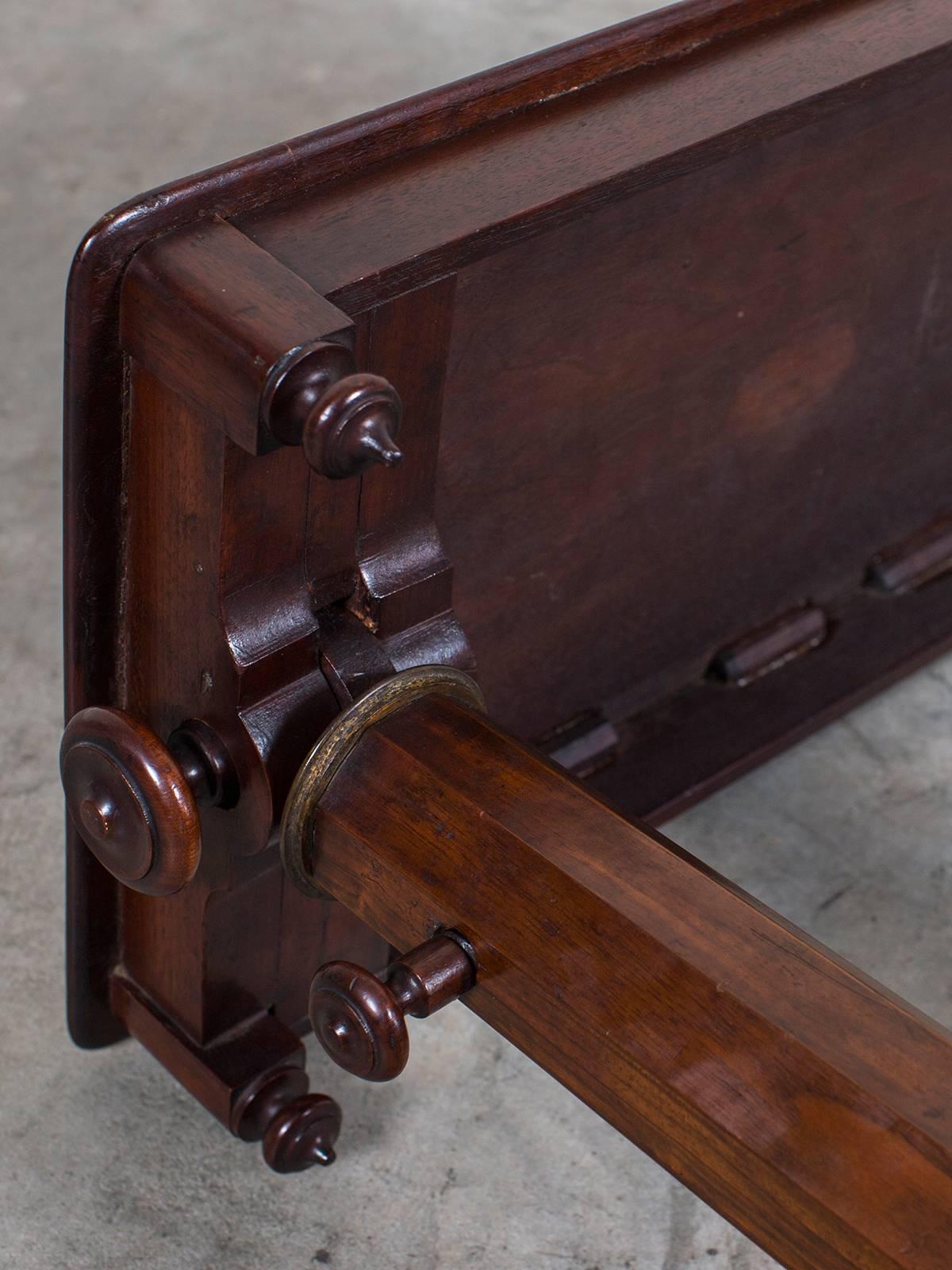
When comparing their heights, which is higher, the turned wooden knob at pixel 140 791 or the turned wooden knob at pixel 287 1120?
the turned wooden knob at pixel 140 791

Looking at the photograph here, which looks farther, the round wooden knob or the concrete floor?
the concrete floor

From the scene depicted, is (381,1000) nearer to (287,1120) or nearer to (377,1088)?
(287,1120)

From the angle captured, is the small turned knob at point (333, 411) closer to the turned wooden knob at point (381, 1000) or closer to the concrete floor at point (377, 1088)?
the turned wooden knob at point (381, 1000)

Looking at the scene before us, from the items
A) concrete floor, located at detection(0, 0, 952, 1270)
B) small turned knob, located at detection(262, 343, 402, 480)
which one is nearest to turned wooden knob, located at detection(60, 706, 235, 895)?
small turned knob, located at detection(262, 343, 402, 480)

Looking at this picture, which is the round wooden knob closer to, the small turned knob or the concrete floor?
the small turned knob

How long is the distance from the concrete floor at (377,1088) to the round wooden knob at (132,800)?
0.41m

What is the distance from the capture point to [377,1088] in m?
1.74

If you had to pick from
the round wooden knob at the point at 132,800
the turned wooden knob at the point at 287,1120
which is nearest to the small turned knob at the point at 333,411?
the round wooden knob at the point at 132,800

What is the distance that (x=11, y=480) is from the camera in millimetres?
2484

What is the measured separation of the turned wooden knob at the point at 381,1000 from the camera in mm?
1170

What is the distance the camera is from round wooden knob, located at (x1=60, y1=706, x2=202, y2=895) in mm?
1289

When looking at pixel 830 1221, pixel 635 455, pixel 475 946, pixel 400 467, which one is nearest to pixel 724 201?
pixel 635 455

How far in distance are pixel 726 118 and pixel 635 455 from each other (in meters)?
0.40

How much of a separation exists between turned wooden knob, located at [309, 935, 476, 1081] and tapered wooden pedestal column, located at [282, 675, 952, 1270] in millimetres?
26
